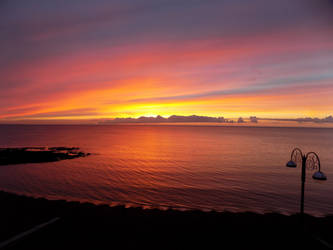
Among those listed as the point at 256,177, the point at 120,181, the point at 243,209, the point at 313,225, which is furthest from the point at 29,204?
the point at 256,177

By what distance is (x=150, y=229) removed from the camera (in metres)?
10.2

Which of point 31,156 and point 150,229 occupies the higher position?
point 150,229

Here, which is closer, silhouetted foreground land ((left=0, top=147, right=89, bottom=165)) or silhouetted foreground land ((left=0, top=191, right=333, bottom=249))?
silhouetted foreground land ((left=0, top=191, right=333, bottom=249))

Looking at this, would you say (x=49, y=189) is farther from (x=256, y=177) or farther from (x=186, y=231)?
(x=256, y=177)

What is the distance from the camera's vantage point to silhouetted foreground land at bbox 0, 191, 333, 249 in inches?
339

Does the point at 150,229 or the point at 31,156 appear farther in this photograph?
the point at 31,156

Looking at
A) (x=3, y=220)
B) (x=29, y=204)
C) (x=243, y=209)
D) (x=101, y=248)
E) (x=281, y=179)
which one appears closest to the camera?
(x=101, y=248)

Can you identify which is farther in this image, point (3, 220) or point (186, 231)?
point (3, 220)

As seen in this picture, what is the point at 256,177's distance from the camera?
88.1ft

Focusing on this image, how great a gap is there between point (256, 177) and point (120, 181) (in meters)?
17.7

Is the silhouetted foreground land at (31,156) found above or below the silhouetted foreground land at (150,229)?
below

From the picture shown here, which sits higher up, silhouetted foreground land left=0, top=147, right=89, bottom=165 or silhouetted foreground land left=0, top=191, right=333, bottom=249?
silhouetted foreground land left=0, top=191, right=333, bottom=249

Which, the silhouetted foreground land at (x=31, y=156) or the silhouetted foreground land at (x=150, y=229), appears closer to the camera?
the silhouetted foreground land at (x=150, y=229)

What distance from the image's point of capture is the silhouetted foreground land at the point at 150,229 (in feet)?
28.3
